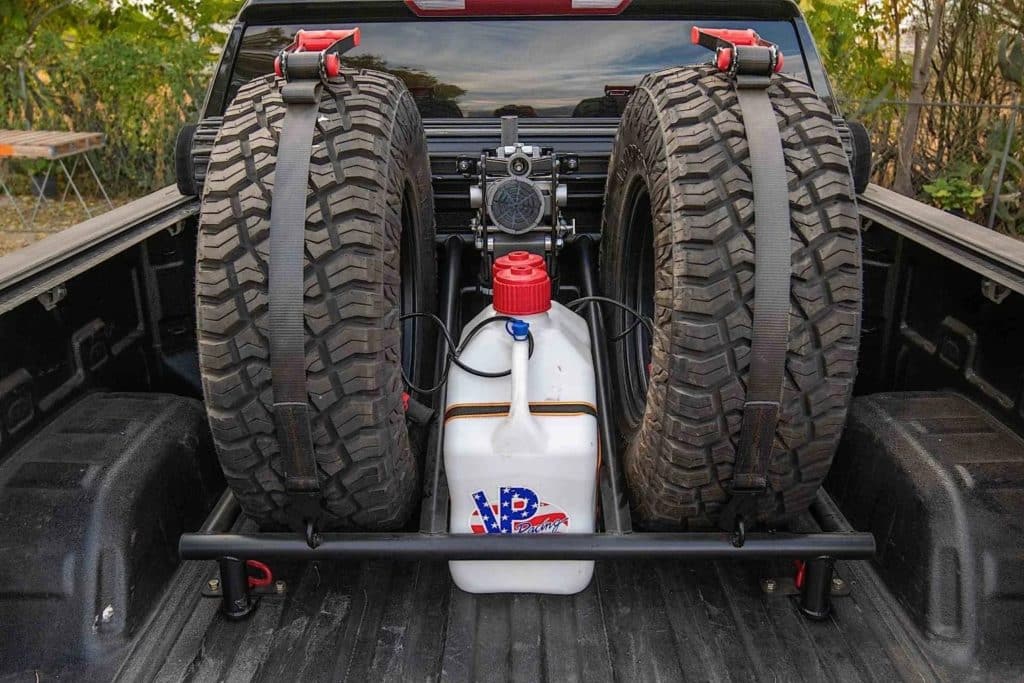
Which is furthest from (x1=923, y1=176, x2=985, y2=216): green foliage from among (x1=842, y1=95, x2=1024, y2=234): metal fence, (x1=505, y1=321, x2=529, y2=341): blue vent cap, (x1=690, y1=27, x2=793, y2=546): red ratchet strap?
(x1=505, y1=321, x2=529, y2=341): blue vent cap

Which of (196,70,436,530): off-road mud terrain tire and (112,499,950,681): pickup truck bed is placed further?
(112,499,950,681): pickup truck bed

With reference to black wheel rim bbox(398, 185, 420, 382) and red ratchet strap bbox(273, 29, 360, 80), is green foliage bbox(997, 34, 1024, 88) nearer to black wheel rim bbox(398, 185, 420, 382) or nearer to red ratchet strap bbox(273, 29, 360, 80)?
black wheel rim bbox(398, 185, 420, 382)

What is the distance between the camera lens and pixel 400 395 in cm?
192

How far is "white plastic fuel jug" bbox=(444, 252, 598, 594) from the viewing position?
6.56 ft

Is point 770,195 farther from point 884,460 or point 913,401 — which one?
point 913,401

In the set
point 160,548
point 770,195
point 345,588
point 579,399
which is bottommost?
point 345,588

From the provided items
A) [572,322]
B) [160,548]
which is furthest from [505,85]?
[160,548]

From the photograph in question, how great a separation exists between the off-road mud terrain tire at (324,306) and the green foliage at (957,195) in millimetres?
6726

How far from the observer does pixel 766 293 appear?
5.57ft

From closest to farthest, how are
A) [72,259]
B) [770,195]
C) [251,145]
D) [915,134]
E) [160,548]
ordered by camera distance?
[770,195]
[251,145]
[160,548]
[72,259]
[915,134]

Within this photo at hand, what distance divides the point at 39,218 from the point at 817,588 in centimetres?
967

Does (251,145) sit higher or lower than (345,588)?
higher

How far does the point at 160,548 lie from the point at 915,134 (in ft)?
27.6

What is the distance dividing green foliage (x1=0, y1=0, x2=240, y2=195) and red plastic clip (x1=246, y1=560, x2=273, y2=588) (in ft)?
28.9
